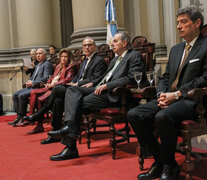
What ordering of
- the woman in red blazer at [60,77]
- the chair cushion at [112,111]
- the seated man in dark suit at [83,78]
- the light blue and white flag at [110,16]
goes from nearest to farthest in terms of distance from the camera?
the chair cushion at [112,111]
the seated man in dark suit at [83,78]
the woman in red blazer at [60,77]
the light blue and white flag at [110,16]

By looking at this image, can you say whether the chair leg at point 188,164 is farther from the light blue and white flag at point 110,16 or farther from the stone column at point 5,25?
the stone column at point 5,25

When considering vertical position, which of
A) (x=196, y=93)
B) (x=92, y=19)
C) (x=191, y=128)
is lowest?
(x=191, y=128)

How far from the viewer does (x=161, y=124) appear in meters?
2.37

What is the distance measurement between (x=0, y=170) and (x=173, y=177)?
1708 millimetres

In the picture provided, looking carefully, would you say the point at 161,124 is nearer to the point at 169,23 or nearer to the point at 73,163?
the point at 73,163

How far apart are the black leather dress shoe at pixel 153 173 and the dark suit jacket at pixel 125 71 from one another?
99 centimetres

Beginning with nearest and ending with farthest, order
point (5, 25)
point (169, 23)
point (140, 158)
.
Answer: point (140, 158) → point (169, 23) → point (5, 25)

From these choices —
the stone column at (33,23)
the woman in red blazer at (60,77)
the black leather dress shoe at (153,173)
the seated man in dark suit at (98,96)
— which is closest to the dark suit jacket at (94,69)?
the seated man in dark suit at (98,96)

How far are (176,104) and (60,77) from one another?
2669 millimetres

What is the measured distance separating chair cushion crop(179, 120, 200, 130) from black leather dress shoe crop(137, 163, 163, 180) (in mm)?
421

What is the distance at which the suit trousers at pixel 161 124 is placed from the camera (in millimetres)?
2357


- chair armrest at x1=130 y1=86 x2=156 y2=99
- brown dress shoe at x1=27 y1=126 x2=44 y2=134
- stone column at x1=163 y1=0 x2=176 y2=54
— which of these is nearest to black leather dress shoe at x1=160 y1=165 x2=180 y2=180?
chair armrest at x1=130 y1=86 x2=156 y2=99

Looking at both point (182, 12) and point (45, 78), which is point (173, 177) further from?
point (45, 78)

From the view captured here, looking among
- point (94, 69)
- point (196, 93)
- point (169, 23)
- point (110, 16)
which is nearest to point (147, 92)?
point (196, 93)
